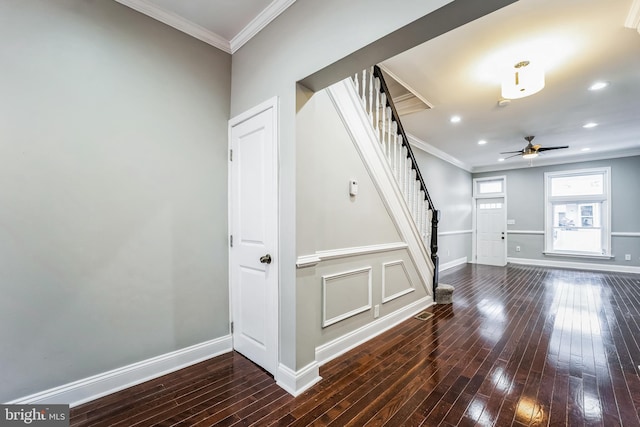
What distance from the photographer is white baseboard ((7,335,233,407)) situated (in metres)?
1.67

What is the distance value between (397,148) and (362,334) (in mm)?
2305

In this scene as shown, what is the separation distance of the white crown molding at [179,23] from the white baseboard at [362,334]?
2.88 meters

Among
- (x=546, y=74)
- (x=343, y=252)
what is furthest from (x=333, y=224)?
(x=546, y=74)

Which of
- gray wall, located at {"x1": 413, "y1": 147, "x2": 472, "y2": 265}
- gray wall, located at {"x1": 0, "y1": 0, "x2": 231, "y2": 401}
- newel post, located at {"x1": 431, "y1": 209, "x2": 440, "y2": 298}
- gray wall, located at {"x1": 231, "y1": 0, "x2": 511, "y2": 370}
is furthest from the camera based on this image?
gray wall, located at {"x1": 413, "y1": 147, "x2": 472, "y2": 265}

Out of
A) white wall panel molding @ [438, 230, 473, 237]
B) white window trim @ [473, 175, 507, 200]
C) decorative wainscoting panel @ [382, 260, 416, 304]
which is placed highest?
white window trim @ [473, 175, 507, 200]

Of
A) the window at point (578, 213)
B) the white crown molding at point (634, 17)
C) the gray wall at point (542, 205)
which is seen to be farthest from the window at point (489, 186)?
the white crown molding at point (634, 17)

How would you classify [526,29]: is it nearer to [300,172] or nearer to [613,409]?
[300,172]

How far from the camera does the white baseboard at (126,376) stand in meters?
1.67

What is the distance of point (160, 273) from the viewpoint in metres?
2.09

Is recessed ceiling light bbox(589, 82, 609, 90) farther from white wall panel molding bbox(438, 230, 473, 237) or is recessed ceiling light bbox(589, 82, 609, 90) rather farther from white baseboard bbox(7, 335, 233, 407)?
white baseboard bbox(7, 335, 233, 407)

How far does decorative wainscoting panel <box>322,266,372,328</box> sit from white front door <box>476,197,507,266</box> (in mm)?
6560

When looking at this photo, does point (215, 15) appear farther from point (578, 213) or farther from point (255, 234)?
point (578, 213)

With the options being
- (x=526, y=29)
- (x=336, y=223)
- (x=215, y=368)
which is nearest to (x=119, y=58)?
(x=336, y=223)

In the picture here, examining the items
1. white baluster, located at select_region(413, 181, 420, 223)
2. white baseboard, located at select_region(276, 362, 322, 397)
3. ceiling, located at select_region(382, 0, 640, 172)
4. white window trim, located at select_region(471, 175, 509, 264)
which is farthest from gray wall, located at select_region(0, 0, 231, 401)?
white window trim, located at select_region(471, 175, 509, 264)
